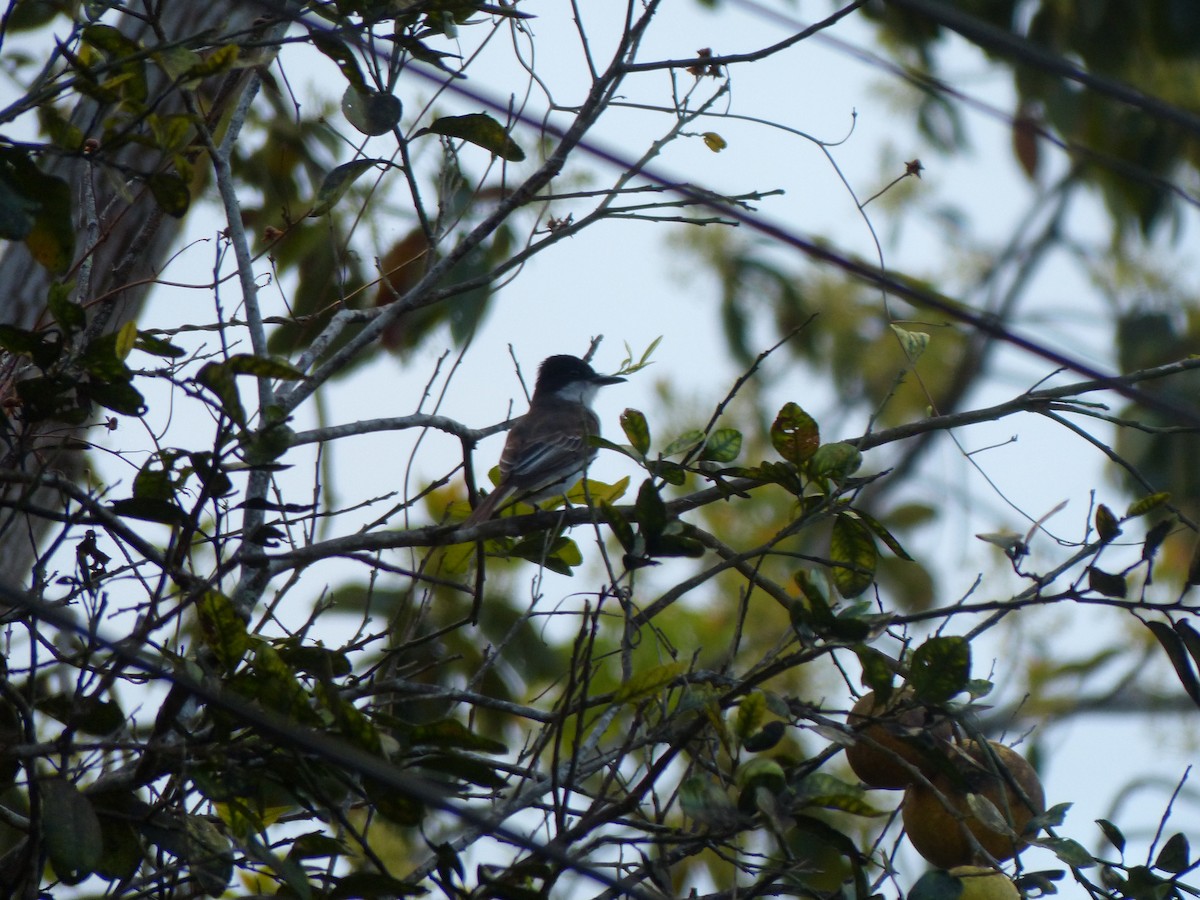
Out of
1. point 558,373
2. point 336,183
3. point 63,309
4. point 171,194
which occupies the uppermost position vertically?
point 558,373

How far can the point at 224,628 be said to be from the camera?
238cm

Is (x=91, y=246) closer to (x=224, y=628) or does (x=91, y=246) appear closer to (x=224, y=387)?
(x=224, y=387)

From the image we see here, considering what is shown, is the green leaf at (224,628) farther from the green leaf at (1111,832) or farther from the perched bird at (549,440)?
the green leaf at (1111,832)

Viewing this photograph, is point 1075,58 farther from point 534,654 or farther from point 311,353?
point 311,353

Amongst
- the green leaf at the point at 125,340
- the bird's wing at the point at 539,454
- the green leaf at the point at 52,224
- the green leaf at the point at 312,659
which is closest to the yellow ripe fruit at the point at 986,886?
the green leaf at the point at 312,659

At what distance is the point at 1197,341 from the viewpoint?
1341 cm

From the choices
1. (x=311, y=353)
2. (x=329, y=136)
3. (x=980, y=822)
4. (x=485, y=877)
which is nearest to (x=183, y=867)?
(x=485, y=877)

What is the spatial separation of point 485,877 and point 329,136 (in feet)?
15.1

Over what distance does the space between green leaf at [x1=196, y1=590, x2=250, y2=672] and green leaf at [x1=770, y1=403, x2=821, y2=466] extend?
119cm

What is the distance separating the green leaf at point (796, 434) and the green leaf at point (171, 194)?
1.37m

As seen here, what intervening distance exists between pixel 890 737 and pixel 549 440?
10.4 ft

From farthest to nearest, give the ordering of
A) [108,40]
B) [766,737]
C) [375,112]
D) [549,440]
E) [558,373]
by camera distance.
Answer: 1. [558,373]
2. [549,440]
3. [375,112]
4. [108,40]
5. [766,737]

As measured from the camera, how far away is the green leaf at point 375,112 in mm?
3062

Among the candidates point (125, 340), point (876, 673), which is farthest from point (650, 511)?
point (125, 340)
